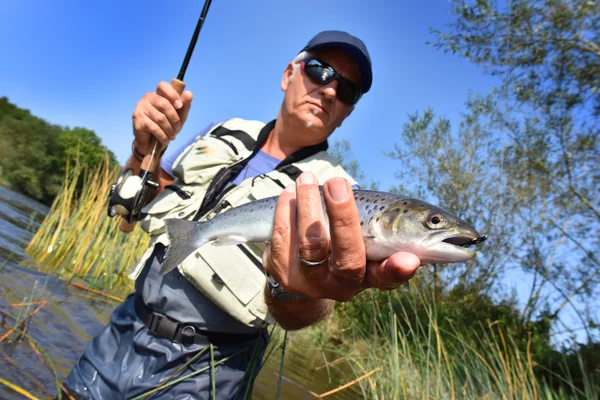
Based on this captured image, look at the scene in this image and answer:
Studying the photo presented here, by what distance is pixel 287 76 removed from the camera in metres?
3.96

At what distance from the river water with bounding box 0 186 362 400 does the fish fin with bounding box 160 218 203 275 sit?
1.72m

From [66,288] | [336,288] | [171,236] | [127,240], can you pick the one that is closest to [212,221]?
[171,236]

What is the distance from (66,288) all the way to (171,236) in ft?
15.6

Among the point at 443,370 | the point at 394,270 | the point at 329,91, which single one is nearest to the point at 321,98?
the point at 329,91

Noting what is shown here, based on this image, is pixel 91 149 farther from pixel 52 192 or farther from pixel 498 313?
pixel 498 313

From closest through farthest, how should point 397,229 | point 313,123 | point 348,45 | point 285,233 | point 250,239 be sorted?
point 397,229 → point 285,233 → point 250,239 → point 313,123 → point 348,45

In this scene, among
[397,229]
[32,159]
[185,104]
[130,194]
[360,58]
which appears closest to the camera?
[397,229]

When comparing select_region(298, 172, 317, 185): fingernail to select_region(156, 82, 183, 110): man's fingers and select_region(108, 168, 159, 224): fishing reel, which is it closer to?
select_region(156, 82, 183, 110): man's fingers

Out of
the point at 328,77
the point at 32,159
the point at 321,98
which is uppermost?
the point at 32,159

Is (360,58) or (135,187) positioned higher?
(360,58)

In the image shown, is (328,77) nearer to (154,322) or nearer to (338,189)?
(338,189)

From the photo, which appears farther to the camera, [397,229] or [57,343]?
[57,343]

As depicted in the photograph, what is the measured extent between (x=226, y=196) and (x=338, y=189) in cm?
141

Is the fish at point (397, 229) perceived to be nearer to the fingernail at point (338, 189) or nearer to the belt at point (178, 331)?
the fingernail at point (338, 189)
